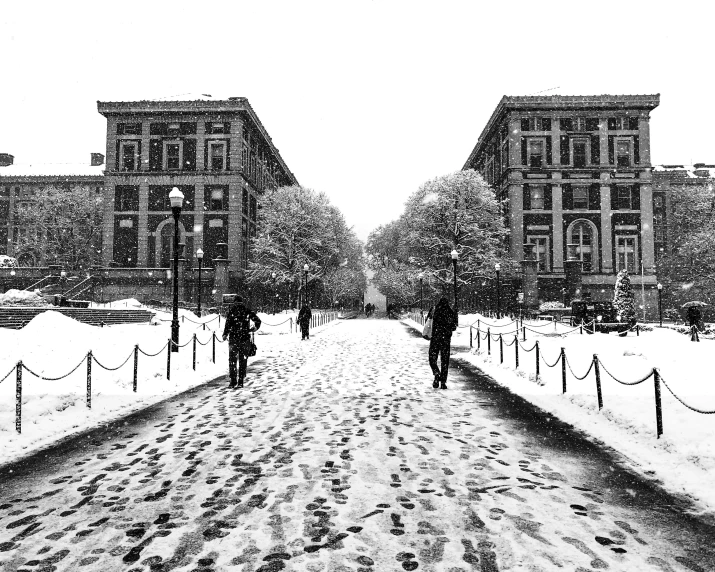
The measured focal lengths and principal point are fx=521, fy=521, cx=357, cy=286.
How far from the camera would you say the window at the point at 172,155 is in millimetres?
54219

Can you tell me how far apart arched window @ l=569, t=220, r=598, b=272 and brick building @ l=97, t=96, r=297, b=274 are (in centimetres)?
3480

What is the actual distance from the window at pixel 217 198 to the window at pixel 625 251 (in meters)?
40.7

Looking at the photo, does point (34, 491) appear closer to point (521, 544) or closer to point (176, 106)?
point (521, 544)

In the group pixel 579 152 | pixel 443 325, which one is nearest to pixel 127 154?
pixel 579 152

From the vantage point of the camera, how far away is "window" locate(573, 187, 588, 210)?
5462 centimetres

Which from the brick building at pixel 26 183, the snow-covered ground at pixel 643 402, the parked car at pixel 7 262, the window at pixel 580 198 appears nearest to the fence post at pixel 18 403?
the snow-covered ground at pixel 643 402

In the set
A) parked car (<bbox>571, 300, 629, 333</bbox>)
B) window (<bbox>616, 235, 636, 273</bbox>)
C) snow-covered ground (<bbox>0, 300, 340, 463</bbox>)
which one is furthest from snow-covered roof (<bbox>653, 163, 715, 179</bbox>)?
snow-covered ground (<bbox>0, 300, 340, 463</bbox>)

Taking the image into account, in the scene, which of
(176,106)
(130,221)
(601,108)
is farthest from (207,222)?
(601,108)

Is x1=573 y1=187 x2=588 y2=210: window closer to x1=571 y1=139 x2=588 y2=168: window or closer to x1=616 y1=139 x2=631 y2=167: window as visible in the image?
x1=571 y1=139 x2=588 y2=168: window

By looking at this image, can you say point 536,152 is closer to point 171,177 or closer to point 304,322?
point 171,177

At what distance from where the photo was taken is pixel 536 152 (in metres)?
54.6

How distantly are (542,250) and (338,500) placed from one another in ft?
175

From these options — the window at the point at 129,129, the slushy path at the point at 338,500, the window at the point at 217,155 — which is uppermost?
the window at the point at 129,129

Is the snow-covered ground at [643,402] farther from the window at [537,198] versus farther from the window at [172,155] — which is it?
the window at [172,155]
